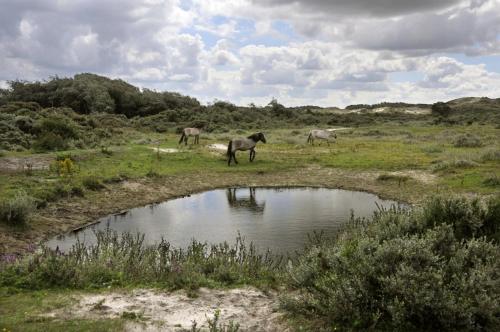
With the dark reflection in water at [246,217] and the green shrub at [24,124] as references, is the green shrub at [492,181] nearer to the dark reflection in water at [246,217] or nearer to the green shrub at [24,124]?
the dark reflection in water at [246,217]

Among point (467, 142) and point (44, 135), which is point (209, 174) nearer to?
point (44, 135)

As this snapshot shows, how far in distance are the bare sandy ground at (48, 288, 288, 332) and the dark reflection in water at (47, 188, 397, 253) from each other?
4537 mm

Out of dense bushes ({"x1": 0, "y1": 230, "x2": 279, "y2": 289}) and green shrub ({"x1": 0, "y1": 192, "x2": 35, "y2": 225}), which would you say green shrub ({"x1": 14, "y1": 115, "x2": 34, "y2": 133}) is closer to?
green shrub ({"x1": 0, "y1": 192, "x2": 35, "y2": 225})

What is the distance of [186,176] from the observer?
2458cm

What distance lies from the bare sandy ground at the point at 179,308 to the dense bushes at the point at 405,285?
1.97ft

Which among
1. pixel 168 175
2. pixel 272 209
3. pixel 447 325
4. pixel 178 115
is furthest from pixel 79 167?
pixel 178 115

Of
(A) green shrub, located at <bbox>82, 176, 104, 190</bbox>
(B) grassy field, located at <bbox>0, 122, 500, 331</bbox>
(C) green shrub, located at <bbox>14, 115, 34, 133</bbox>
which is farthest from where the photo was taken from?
(C) green shrub, located at <bbox>14, 115, 34, 133</bbox>

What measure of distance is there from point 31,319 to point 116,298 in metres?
1.39

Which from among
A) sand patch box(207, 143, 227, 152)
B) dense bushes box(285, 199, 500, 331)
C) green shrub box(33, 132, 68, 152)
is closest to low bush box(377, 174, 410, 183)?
sand patch box(207, 143, 227, 152)

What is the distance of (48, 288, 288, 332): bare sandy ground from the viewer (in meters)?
6.74

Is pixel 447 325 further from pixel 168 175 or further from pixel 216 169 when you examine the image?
pixel 216 169

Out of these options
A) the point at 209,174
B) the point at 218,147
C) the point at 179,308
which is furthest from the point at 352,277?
the point at 218,147

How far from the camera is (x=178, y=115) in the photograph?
221 ft

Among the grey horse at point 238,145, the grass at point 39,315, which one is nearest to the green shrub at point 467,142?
the grey horse at point 238,145
